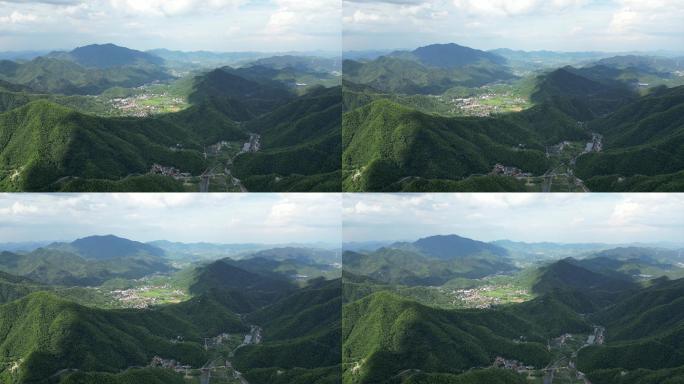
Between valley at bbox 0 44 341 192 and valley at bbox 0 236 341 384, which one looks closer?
valley at bbox 0 44 341 192

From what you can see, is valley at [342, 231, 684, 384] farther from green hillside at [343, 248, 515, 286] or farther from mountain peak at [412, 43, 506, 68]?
mountain peak at [412, 43, 506, 68]

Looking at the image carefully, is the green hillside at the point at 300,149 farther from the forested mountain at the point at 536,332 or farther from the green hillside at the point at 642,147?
the green hillside at the point at 642,147

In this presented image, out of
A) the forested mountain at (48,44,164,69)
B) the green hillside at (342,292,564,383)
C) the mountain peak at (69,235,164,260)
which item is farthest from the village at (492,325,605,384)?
the forested mountain at (48,44,164,69)

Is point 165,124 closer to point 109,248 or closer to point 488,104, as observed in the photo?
point 109,248

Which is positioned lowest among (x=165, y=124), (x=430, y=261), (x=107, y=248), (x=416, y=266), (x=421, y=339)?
(x=421, y=339)

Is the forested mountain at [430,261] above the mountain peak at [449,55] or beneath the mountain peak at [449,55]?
beneath

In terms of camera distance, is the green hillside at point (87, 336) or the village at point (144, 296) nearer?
the green hillside at point (87, 336)

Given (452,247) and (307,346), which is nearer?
(307,346)

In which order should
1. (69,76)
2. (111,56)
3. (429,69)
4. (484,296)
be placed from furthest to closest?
(69,76) → (484,296) → (111,56) → (429,69)

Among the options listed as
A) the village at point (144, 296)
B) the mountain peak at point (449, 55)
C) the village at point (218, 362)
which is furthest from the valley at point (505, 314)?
the village at point (144, 296)

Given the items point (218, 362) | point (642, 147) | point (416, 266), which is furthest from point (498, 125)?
point (218, 362)

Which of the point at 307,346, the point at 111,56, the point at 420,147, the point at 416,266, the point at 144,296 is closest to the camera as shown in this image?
the point at 420,147

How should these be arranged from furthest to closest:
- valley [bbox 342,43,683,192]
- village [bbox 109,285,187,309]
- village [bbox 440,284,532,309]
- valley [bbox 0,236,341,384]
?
village [bbox 109,285,187,309] → village [bbox 440,284,532,309] → valley [bbox 0,236,341,384] → valley [bbox 342,43,683,192]
